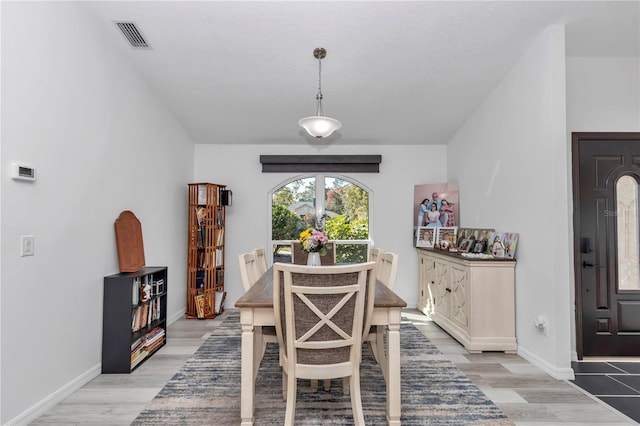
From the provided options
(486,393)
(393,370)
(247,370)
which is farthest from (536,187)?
(247,370)

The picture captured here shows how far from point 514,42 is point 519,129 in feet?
2.53

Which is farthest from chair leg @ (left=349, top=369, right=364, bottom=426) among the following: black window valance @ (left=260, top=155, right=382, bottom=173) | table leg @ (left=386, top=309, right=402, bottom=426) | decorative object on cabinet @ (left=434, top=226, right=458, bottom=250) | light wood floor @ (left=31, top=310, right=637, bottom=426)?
black window valance @ (left=260, top=155, right=382, bottom=173)

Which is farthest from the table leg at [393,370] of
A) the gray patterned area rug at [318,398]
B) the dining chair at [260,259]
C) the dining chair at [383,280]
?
the dining chair at [260,259]

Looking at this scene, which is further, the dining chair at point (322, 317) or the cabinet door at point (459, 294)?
the cabinet door at point (459, 294)

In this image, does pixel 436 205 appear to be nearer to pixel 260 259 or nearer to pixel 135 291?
pixel 260 259

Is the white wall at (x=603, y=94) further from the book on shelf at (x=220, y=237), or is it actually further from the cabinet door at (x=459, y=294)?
the book on shelf at (x=220, y=237)

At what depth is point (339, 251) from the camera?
5.26 metres

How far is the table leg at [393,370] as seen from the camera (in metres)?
1.91

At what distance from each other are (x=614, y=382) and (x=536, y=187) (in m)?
1.63

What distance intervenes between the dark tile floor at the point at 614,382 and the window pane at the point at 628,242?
0.72 metres

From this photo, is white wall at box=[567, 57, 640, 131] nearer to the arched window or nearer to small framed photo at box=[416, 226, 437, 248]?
small framed photo at box=[416, 226, 437, 248]

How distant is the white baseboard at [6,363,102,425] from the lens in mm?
1950

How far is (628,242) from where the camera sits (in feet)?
9.84

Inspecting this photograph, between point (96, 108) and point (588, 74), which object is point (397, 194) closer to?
point (588, 74)
